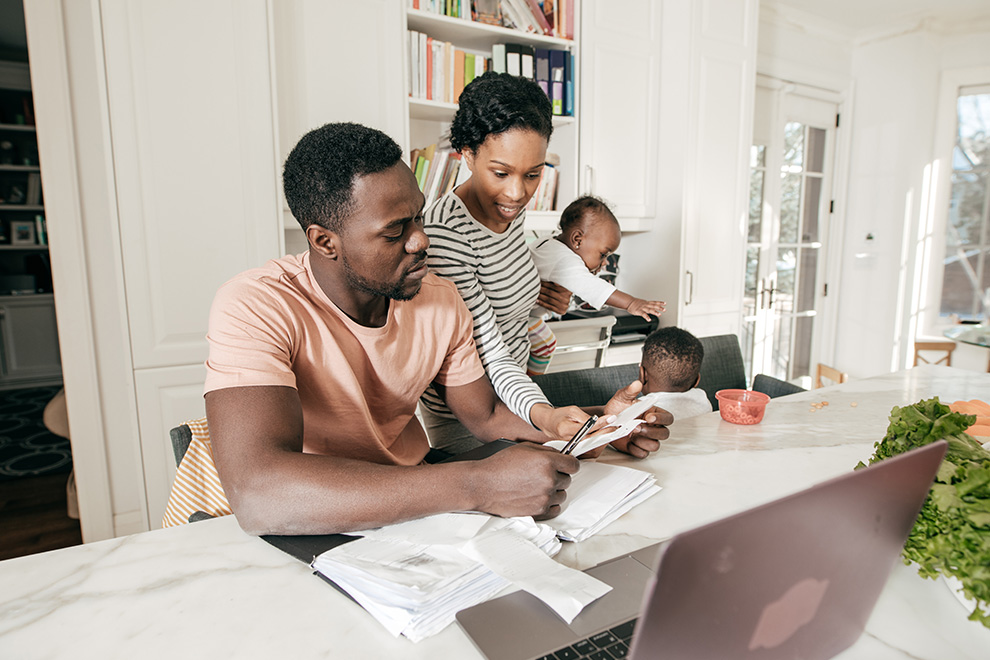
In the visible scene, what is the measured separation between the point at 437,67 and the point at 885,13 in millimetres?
3247

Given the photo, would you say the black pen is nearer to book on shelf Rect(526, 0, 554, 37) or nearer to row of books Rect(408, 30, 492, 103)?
row of books Rect(408, 30, 492, 103)

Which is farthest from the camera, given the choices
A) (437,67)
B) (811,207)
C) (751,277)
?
(811,207)

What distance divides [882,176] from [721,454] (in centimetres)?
407

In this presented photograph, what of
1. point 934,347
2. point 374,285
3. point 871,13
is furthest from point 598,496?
point 871,13

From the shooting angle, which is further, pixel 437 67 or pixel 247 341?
pixel 437 67

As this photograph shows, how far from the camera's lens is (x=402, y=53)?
2355 mm

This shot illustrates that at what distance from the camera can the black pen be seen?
3.46 ft

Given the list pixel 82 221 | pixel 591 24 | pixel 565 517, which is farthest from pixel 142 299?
pixel 591 24

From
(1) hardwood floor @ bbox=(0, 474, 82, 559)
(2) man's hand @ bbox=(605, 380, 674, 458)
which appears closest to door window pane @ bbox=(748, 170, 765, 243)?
(2) man's hand @ bbox=(605, 380, 674, 458)

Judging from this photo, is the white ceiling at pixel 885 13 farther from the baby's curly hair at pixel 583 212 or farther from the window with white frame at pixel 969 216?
the baby's curly hair at pixel 583 212

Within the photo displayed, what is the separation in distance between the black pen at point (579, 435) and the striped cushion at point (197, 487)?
2.01 feet

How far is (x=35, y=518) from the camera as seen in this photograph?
256cm

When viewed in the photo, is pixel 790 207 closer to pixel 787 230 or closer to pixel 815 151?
pixel 787 230

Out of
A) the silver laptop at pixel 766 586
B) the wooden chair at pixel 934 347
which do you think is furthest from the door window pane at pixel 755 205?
the silver laptop at pixel 766 586
